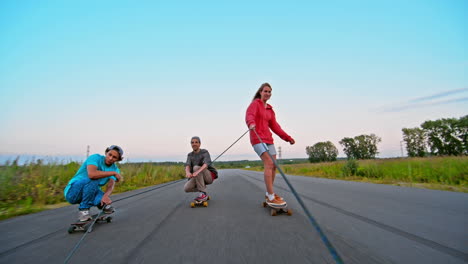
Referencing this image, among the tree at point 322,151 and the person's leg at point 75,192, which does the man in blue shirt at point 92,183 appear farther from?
the tree at point 322,151

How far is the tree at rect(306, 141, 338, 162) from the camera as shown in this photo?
354 feet

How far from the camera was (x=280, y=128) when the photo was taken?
4562 mm

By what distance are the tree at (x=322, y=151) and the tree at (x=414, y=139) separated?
3794 centimetres

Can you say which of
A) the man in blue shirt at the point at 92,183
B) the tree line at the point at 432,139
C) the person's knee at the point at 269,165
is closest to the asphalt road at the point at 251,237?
the man in blue shirt at the point at 92,183

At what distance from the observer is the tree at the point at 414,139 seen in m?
66.0

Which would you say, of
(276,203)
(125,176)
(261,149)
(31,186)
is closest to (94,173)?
(261,149)

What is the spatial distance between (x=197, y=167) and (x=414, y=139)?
282ft

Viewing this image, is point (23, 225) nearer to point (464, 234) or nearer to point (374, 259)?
point (374, 259)

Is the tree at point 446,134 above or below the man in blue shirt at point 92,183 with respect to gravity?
above

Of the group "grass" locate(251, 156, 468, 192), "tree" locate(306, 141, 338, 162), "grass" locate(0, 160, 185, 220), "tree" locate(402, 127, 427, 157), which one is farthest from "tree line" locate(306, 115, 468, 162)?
"grass" locate(0, 160, 185, 220)

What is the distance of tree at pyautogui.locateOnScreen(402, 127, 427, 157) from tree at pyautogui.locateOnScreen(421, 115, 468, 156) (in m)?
3.21

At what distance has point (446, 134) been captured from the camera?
193 feet

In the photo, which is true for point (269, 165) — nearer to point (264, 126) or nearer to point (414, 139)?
point (264, 126)

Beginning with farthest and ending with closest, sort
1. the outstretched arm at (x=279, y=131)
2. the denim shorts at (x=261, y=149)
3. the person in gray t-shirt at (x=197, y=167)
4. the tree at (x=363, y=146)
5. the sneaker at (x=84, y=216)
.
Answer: the tree at (x=363, y=146) < the person in gray t-shirt at (x=197, y=167) < the outstretched arm at (x=279, y=131) < the denim shorts at (x=261, y=149) < the sneaker at (x=84, y=216)
